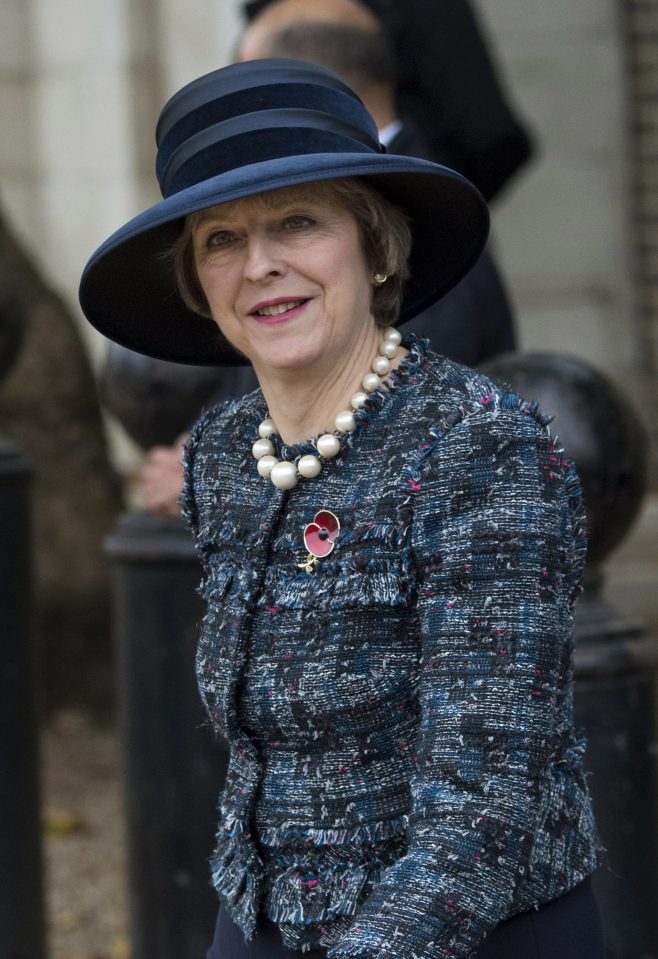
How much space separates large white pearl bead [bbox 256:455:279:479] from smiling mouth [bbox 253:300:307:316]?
0.19m

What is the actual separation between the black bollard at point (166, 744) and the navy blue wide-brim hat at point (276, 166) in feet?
5.47

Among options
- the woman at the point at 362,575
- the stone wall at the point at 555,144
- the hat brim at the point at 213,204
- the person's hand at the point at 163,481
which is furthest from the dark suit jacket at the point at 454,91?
the woman at the point at 362,575

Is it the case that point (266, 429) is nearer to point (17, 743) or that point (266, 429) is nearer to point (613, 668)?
point (613, 668)

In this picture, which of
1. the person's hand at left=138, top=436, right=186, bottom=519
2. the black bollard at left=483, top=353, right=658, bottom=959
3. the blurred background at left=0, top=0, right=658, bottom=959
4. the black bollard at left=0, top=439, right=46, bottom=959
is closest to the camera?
the black bollard at left=483, top=353, right=658, bottom=959

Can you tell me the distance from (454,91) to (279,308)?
281 cm

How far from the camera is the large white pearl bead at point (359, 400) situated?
1.98m

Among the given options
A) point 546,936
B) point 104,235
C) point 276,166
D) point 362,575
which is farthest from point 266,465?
point 104,235

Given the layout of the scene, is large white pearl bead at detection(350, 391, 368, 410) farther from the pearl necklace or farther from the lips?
the lips

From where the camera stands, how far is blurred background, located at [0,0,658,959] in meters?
6.09

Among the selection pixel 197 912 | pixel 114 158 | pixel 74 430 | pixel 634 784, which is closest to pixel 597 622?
pixel 634 784

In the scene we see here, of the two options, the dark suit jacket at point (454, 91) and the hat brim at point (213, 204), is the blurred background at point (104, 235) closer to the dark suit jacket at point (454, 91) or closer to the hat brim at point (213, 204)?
the dark suit jacket at point (454, 91)

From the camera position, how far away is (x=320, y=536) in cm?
192

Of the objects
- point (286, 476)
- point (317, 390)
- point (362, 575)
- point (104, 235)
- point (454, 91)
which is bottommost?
point (362, 575)

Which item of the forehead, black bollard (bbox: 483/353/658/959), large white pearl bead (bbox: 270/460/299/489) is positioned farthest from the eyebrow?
black bollard (bbox: 483/353/658/959)
